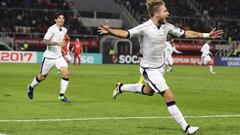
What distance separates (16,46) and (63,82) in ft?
128

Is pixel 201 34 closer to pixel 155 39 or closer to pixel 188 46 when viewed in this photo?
pixel 155 39

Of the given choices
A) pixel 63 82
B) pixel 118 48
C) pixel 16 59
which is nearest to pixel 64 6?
pixel 118 48

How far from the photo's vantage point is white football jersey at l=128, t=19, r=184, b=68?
11273mm

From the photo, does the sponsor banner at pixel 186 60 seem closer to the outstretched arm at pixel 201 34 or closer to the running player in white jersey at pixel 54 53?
the running player in white jersey at pixel 54 53

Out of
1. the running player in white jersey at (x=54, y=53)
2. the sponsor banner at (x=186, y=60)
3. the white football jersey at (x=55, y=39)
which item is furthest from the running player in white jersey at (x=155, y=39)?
the sponsor banner at (x=186, y=60)

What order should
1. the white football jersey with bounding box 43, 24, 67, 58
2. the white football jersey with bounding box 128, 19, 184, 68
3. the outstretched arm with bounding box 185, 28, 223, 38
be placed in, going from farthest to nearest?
the white football jersey with bounding box 43, 24, 67, 58 → the outstretched arm with bounding box 185, 28, 223, 38 → the white football jersey with bounding box 128, 19, 184, 68

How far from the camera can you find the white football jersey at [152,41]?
11273mm

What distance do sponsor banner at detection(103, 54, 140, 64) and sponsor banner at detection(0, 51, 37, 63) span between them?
296 inches

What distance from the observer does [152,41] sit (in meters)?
11.4

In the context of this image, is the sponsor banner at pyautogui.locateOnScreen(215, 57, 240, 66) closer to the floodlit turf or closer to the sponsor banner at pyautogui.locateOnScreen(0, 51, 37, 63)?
the sponsor banner at pyautogui.locateOnScreen(0, 51, 37, 63)

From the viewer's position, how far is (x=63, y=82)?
17047 mm

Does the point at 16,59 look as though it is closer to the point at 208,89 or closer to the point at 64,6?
the point at 64,6

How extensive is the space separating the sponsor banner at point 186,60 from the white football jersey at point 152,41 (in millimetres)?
50474

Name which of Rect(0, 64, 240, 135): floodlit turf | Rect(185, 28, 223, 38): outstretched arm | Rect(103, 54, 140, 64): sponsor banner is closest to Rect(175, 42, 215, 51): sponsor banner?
Rect(103, 54, 140, 64): sponsor banner
